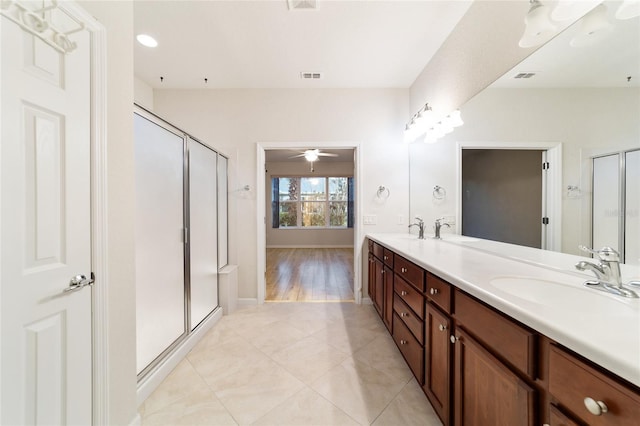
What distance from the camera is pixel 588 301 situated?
0.84 metres

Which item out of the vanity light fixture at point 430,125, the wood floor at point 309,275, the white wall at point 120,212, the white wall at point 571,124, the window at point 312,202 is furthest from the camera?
the window at point 312,202

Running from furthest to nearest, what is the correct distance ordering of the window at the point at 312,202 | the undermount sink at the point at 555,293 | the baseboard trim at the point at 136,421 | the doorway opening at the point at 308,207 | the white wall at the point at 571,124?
the window at the point at 312,202 → the doorway opening at the point at 308,207 → the baseboard trim at the point at 136,421 → the white wall at the point at 571,124 → the undermount sink at the point at 555,293

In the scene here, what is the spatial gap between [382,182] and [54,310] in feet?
9.29

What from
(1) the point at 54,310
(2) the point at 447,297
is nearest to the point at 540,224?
(2) the point at 447,297

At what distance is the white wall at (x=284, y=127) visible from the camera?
289 cm

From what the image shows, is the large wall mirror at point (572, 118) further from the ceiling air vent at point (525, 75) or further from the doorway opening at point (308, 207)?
the doorway opening at point (308, 207)

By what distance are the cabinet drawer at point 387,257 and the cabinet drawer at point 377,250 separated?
0.21 ft

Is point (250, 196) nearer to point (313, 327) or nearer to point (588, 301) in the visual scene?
point (313, 327)

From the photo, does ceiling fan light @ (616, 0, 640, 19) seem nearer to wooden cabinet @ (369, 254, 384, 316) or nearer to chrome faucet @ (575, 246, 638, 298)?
chrome faucet @ (575, 246, 638, 298)

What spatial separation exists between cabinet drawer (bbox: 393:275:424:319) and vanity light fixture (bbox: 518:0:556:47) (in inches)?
59.9

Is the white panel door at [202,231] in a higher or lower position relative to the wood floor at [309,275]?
higher

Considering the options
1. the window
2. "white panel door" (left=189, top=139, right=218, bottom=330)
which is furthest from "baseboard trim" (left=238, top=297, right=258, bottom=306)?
the window

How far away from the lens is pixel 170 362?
168cm

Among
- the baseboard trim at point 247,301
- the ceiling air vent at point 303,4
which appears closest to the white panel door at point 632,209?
the ceiling air vent at point 303,4
